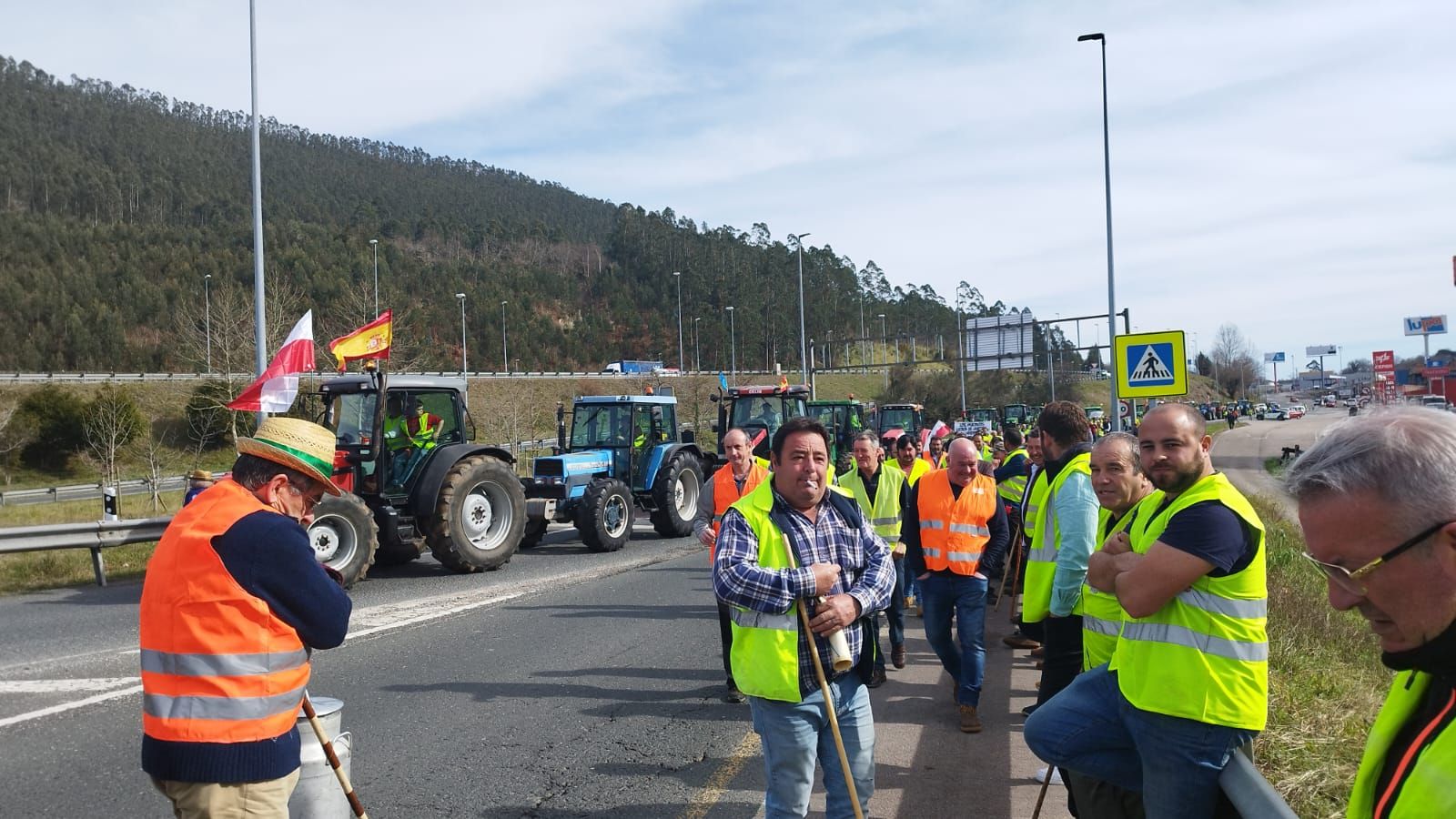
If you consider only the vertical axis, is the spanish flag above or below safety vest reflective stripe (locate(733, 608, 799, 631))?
above

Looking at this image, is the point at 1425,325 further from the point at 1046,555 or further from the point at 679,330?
the point at 1046,555

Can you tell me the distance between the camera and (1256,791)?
2.45 m

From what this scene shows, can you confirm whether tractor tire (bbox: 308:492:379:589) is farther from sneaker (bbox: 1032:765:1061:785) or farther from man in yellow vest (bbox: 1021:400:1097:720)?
man in yellow vest (bbox: 1021:400:1097:720)

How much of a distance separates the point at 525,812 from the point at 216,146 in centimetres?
14515

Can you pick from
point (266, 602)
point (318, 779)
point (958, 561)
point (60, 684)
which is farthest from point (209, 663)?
point (60, 684)

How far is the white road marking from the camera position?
7023 millimetres

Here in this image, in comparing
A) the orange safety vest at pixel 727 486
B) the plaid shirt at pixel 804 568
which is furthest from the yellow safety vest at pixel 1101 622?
the orange safety vest at pixel 727 486

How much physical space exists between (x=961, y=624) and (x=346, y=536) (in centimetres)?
717

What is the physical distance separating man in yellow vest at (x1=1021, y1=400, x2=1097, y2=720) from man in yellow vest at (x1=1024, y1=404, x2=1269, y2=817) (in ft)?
4.66

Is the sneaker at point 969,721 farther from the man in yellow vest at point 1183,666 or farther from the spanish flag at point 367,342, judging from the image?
the spanish flag at point 367,342

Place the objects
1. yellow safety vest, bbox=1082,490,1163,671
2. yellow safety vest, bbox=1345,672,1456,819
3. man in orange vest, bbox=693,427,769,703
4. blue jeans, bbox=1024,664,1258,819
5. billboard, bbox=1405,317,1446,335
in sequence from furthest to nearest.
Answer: billboard, bbox=1405,317,1446,335
man in orange vest, bbox=693,427,769,703
yellow safety vest, bbox=1082,490,1163,671
blue jeans, bbox=1024,664,1258,819
yellow safety vest, bbox=1345,672,1456,819

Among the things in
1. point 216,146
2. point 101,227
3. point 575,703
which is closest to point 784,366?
point 101,227

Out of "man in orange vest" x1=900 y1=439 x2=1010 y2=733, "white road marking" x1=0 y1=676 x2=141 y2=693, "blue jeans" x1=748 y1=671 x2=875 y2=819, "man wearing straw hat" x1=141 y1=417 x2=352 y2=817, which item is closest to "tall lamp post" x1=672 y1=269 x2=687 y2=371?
"white road marking" x1=0 y1=676 x2=141 y2=693

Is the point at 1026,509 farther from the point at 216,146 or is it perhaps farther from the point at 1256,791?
the point at 216,146
